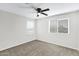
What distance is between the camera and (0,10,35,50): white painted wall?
340cm

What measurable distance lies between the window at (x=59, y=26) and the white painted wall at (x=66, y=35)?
244 mm

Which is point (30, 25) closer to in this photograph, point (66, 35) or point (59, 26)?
point (59, 26)

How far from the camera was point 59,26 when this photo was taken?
446 cm

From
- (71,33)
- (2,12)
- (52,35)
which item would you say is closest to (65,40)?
(71,33)

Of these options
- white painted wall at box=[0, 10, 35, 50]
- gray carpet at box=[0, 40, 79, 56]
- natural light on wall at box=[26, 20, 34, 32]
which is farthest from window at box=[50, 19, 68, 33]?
white painted wall at box=[0, 10, 35, 50]

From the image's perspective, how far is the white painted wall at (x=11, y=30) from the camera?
3404 millimetres

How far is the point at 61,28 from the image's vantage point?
4328mm

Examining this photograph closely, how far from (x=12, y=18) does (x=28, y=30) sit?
1.94 metres

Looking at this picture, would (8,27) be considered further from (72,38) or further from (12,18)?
(72,38)

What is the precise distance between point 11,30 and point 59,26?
130 inches

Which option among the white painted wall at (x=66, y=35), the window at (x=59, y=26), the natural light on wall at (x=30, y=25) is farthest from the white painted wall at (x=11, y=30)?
the window at (x=59, y=26)

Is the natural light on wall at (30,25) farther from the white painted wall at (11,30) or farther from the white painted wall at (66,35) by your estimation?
the white painted wall at (66,35)

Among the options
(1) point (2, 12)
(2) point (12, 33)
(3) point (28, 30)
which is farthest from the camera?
(3) point (28, 30)

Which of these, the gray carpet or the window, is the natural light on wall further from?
the gray carpet
